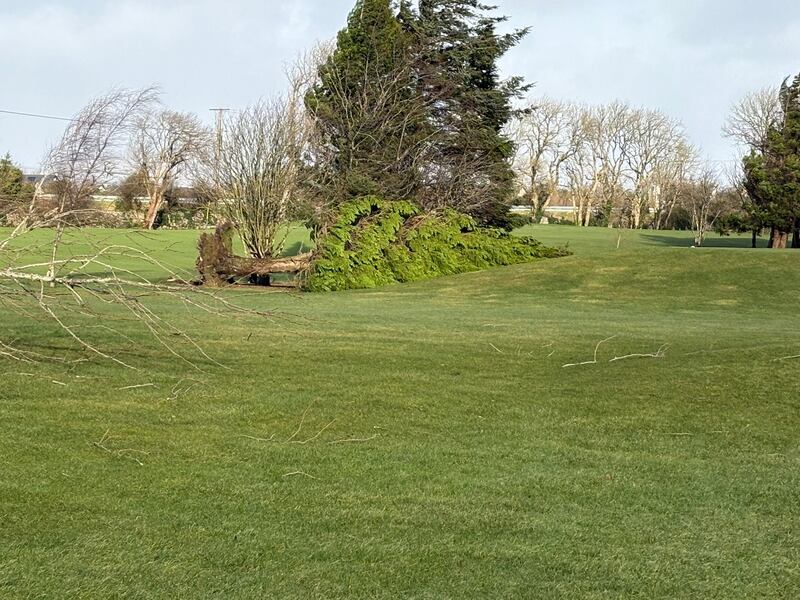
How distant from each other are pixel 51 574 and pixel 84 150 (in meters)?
8.67

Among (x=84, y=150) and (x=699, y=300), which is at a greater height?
(x=84, y=150)

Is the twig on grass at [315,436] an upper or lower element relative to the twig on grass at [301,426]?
upper

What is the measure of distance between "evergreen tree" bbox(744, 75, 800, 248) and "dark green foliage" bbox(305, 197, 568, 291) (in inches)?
595

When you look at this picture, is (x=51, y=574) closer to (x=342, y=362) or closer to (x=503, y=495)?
(x=503, y=495)

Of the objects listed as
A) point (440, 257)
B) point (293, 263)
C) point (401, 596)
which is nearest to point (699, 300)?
point (440, 257)

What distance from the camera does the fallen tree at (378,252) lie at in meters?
25.2

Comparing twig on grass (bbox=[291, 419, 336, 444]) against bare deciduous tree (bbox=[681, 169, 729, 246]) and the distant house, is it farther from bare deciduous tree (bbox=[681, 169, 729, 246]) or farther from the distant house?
bare deciduous tree (bbox=[681, 169, 729, 246])

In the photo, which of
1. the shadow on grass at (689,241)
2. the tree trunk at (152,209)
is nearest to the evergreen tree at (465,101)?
the shadow on grass at (689,241)

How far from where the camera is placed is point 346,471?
5.52m

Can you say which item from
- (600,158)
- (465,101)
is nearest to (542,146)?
(600,158)

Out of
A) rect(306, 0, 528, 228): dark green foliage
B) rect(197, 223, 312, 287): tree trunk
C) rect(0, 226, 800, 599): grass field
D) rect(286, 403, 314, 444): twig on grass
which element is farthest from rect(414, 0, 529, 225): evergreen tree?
rect(286, 403, 314, 444): twig on grass

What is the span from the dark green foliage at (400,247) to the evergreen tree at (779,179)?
1510cm

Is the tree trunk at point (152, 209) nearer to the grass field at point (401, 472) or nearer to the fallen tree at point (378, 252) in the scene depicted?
the fallen tree at point (378, 252)

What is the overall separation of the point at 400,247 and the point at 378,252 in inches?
41.3
